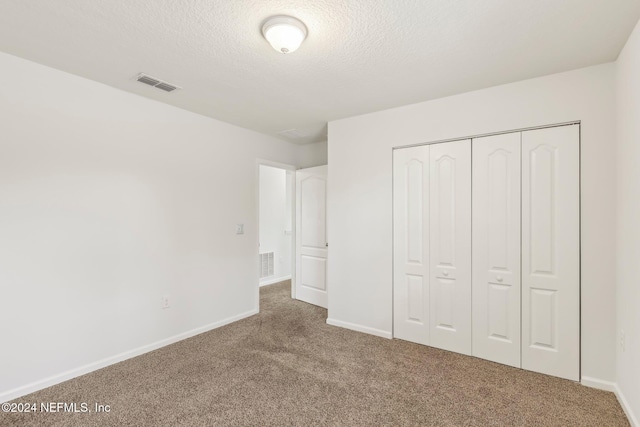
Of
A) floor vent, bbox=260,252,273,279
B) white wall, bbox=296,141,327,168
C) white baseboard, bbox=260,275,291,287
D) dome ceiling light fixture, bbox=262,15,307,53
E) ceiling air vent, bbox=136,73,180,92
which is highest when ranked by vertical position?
ceiling air vent, bbox=136,73,180,92

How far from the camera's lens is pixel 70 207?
248cm

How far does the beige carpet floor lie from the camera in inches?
78.6

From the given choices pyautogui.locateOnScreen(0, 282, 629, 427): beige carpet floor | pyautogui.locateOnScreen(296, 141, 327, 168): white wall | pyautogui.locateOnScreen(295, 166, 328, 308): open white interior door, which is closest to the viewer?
pyautogui.locateOnScreen(0, 282, 629, 427): beige carpet floor

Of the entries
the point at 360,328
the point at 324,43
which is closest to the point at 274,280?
the point at 360,328

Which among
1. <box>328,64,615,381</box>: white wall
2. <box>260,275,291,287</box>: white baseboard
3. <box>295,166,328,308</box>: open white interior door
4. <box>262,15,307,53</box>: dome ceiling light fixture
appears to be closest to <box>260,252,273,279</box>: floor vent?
<box>260,275,291,287</box>: white baseboard

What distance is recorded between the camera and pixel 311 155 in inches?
193

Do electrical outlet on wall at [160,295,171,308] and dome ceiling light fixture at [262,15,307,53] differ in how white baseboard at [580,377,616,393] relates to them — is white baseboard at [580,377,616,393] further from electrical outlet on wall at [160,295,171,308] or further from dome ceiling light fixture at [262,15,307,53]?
electrical outlet on wall at [160,295,171,308]

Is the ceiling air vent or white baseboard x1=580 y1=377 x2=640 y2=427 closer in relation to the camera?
white baseboard x1=580 y1=377 x2=640 y2=427

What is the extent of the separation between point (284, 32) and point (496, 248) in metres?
2.48

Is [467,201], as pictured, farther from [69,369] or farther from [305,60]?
[69,369]

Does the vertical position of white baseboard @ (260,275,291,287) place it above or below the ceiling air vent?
below

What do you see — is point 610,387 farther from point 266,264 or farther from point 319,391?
point 266,264

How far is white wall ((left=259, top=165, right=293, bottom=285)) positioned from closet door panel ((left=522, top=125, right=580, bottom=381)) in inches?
169

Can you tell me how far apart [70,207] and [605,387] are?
14.6 ft
